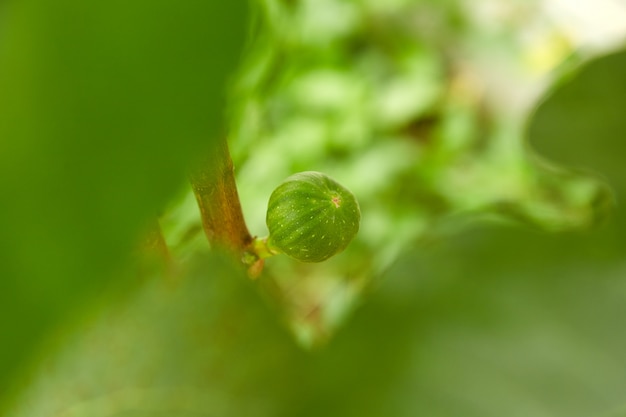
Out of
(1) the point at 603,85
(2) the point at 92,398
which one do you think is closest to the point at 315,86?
(1) the point at 603,85

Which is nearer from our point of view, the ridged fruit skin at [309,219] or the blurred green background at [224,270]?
the blurred green background at [224,270]

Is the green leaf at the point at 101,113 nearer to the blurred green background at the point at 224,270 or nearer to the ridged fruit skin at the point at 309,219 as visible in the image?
the blurred green background at the point at 224,270

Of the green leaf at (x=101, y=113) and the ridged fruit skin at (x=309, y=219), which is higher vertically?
the ridged fruit skin at (x=309, y=219)

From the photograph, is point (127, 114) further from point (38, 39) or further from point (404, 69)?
point (404, 69)

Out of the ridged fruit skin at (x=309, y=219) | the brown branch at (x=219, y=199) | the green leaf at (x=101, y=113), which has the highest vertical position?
the ridged fruit skin at (x=309, y=219)

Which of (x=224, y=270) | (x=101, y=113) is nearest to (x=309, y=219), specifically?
(x=224, y=270)

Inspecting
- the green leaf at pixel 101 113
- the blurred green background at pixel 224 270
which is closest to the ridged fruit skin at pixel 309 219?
the blurred green background at pixel 224 270
